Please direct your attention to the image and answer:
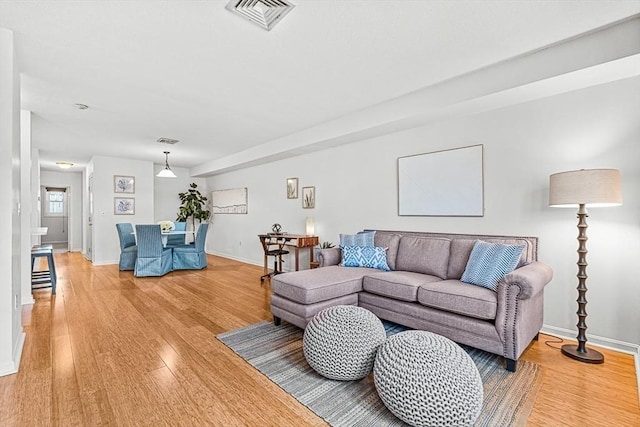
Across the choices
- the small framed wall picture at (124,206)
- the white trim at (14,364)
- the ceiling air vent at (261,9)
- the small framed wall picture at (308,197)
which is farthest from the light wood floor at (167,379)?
the small framed wall picture at (124,206)

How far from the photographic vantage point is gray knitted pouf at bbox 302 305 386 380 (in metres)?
2.01

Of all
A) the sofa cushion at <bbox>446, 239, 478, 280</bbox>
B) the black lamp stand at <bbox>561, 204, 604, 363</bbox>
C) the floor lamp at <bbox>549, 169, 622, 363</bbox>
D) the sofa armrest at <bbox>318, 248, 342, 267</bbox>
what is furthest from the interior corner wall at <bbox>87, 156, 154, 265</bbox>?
the black lamp stand at <bbox>561, 204, 604, 363</bbox>

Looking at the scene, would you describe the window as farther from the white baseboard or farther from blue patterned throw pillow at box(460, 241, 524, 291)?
the white baseboard

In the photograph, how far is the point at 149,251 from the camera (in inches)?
215

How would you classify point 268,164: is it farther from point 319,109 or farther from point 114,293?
point 114,293

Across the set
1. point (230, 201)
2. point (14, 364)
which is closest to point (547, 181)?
point (14, 364)

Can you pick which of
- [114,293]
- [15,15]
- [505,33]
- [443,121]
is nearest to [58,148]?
[114,293]

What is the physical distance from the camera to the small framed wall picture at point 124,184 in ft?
22.9

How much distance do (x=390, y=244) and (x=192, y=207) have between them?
6.30m

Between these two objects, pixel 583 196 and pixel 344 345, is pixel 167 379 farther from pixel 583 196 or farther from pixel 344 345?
pixel 583 196

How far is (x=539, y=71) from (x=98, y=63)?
3.69m

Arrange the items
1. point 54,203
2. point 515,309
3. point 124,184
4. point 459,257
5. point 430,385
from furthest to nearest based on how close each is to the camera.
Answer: point 54,203 < point 124,184 < point 459,257 < point 515,309 < point 430,385

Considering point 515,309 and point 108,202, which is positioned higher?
point 108,202

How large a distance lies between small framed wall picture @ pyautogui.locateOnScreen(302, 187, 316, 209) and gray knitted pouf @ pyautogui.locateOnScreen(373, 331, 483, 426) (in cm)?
372
